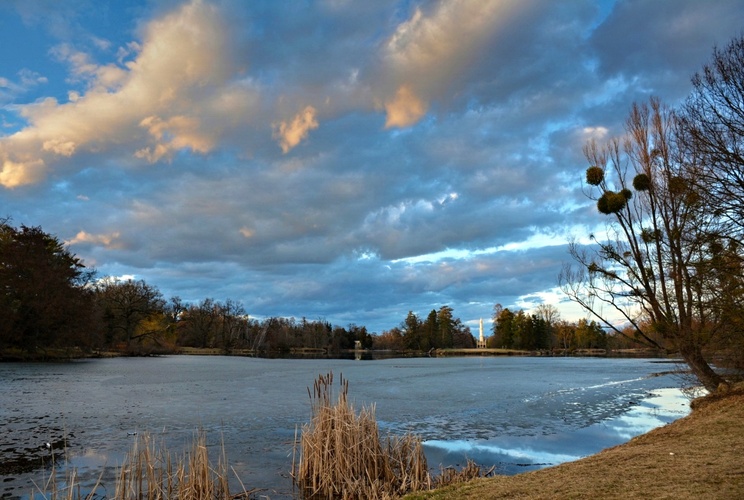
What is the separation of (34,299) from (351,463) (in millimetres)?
57338

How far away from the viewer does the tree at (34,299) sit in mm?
52888

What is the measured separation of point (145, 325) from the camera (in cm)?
10206

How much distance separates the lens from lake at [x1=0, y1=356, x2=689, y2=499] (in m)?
11.7

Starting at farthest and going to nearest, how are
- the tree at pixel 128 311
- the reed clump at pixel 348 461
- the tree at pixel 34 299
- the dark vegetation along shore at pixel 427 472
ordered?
the tree at pixel 128 311, the tree at pixel 34 299, the reed clump at pixel 348 461, the dark vegetation along shore at pixel 427 472

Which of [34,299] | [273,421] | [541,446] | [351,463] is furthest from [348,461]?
[34,299]

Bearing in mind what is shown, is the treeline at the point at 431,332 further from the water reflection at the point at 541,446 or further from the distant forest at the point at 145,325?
the water reflection at the point at 541,446

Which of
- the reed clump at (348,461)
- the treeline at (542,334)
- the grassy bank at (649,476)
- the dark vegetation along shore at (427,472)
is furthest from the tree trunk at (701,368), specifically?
the treeline at (542,334)

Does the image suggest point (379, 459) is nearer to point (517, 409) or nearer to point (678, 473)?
point (678, 473)

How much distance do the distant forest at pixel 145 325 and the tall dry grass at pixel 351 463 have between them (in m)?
27.7

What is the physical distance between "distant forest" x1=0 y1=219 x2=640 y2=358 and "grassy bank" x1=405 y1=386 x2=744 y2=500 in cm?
2630

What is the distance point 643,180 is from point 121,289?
9951 cm

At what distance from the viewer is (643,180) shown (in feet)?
52.6

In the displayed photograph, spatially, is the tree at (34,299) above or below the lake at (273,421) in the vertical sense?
above

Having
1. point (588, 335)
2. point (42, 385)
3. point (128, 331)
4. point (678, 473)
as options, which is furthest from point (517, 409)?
point (588, 335)
